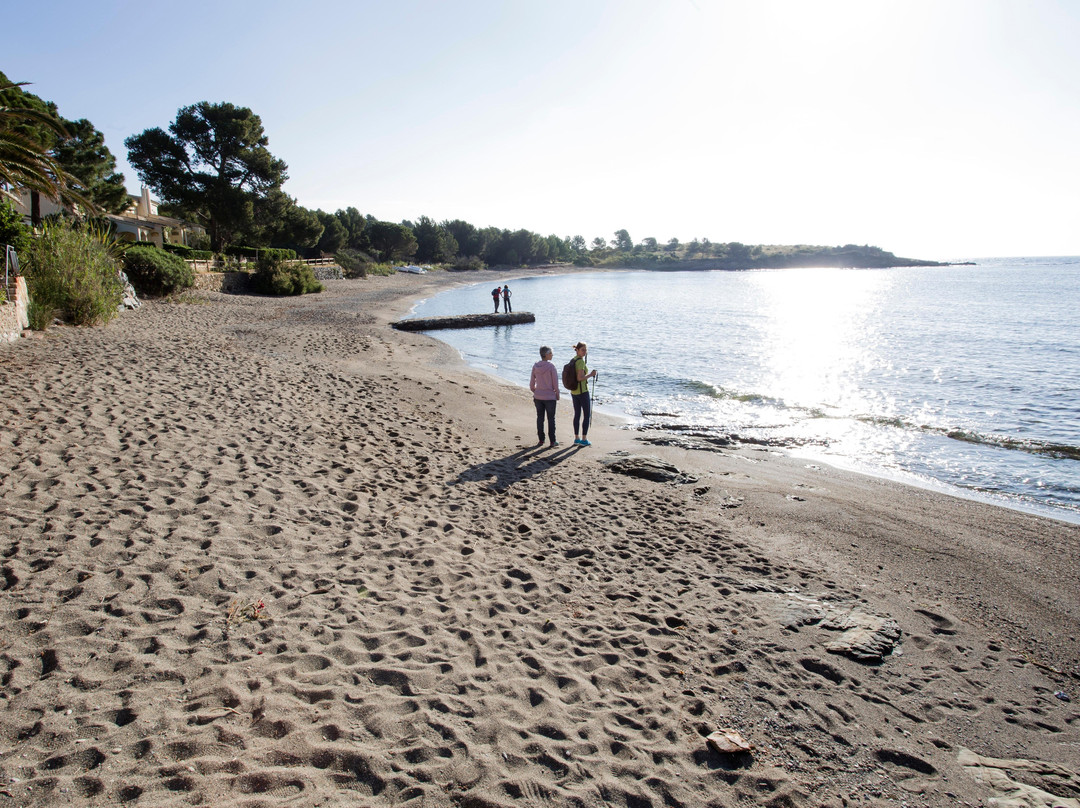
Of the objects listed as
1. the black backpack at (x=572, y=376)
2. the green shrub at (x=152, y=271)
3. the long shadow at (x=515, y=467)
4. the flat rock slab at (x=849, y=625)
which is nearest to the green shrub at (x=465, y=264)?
the green shrub at (x=152, y=271)

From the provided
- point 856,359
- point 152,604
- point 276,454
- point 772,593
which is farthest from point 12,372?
point 856,359

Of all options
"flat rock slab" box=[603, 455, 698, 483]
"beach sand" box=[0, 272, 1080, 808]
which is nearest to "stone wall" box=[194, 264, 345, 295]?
"beach sand" box=[0, 272, 1080, 808]

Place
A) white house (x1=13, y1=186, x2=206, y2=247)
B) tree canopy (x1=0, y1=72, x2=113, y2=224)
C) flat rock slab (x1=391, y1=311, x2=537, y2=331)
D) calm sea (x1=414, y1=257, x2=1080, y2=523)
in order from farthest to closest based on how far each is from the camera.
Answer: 1. white house (x1=13, y1=186, x2=206, y2=247)
2. flat rock slab (x1=391, y1=311, x2=537, y2=331)
3. tree canopy (x1=0, y1=72, x2=113, y2=224)
4. calm sea (x1=414, y1=257, x2=1080, y2=523)

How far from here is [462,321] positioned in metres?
32.3

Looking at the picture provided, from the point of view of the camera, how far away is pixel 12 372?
1028 cm

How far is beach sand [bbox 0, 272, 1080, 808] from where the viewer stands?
333 cm

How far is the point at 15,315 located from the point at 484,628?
1477cm

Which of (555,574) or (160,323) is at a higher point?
(160,323)

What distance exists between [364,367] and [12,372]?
746cm

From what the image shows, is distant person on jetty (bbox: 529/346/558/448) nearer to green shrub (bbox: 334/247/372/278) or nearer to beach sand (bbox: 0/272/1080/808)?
beach sand (bbox: 0/272/1080/808)

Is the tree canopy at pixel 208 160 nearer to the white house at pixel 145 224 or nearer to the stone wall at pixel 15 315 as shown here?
the white house at pixel 145 224

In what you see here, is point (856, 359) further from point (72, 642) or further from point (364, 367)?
point (72, 642)

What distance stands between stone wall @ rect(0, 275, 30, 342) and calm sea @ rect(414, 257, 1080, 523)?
40.8 ft

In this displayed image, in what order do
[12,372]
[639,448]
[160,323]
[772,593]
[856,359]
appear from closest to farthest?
[772,593], [12,372], [639,448], [160,323], [856,359]
